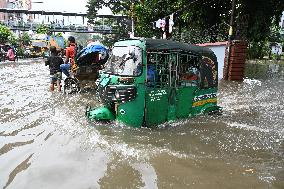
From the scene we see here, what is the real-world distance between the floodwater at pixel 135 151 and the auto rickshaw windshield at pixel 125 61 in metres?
1.28

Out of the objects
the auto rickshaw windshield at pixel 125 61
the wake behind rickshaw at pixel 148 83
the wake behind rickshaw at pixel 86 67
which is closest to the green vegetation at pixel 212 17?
the wake behind rickshaw at pixel 86 67

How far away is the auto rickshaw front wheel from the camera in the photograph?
12.5 metres

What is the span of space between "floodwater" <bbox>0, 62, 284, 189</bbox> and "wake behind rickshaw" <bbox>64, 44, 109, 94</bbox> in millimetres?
2306

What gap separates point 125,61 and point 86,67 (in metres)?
5.02

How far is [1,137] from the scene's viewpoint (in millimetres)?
6852

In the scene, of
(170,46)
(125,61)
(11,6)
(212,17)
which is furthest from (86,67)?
(11,6)

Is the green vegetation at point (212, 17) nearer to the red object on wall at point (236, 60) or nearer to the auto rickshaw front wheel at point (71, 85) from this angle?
the red object on wall at point (236, 60)

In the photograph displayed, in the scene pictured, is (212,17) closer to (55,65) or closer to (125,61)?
(55,65)

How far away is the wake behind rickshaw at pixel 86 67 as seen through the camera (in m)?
12.0

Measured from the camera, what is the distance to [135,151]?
20.3 feet

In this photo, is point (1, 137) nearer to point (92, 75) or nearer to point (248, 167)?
point (248, 167)

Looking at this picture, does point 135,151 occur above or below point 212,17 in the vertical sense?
below

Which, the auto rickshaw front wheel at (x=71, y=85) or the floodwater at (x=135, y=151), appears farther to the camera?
the auto rickshaw front wheel at (x=71, y=85)

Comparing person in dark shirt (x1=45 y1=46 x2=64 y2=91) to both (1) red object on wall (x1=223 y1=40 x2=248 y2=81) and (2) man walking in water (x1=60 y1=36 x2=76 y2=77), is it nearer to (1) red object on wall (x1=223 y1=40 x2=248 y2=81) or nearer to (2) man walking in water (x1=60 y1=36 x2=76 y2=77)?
(2) man walking in water (x1=60 y1=36 x2=76 y2=77)
